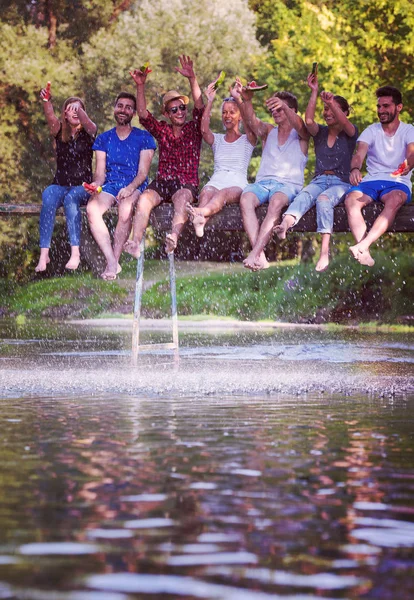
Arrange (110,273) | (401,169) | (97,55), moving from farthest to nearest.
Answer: (97,55) → (110,273) → (401,169)

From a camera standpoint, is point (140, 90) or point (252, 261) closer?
point (252, 261)

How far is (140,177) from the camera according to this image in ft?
50.3

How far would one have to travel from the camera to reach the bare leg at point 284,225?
14.0 meters

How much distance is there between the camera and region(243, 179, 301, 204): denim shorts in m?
14.9

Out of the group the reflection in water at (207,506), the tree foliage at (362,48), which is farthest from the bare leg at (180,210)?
the tree foliage at (362,48)

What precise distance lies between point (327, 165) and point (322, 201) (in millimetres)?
683

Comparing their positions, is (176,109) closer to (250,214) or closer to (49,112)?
(49,112)

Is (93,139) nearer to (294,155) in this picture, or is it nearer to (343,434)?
(294,155)

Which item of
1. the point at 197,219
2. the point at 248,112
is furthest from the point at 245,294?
the point at 197,219

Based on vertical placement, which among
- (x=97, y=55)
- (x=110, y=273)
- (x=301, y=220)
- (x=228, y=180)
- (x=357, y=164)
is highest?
(x=97, y=55)

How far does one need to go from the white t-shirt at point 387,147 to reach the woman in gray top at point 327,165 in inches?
10.8

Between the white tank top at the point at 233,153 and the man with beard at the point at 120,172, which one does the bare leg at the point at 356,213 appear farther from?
the man with beard at the point at 120,172

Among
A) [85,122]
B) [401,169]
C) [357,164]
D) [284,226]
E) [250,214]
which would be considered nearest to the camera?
[284,226]

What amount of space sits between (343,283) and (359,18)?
6.27 metres
